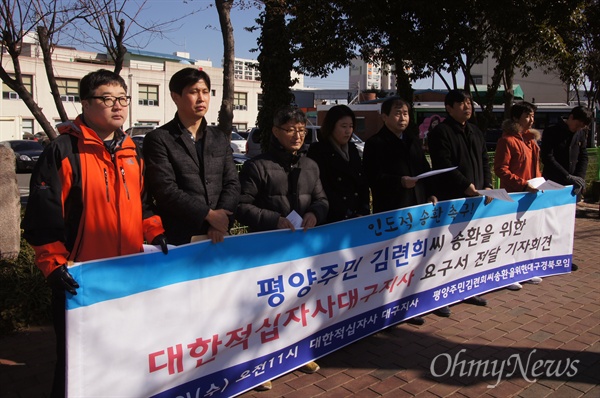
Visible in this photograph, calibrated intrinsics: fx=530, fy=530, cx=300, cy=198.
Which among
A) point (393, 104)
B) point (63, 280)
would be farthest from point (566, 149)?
point (63, 280)

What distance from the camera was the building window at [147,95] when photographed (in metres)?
51.6

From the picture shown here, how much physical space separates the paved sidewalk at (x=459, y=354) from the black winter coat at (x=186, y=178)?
1177 millimetres

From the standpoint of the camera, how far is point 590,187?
11.9 meters

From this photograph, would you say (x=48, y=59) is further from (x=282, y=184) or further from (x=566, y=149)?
(x=566, y=149)

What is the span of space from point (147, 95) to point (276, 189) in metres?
51.8

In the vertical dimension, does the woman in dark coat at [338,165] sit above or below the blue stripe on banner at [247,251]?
above

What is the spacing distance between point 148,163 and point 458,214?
2672 millimetres

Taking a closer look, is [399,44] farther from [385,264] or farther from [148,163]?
[148,163]

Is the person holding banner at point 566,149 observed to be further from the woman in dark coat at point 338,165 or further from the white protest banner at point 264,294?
the woman in dark coat at point 338,165

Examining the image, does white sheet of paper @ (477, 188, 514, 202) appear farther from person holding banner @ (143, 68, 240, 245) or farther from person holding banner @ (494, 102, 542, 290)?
person holding banner @ (143, 68, 240, 245)

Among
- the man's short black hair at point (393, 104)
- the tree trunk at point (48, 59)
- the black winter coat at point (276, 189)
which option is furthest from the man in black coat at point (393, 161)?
the tree trunk at point (48, 59)

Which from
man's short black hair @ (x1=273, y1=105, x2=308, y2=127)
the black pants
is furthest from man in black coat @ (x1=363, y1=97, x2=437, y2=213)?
the black pants

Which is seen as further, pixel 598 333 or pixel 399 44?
pixel 399 44

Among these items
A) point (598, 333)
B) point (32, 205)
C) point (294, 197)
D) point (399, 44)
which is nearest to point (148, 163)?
point (32, 205)
